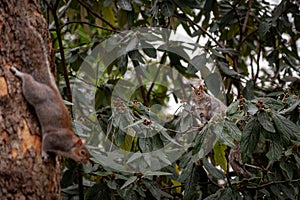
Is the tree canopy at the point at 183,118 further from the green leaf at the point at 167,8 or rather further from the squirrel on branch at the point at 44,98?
the squirrel on branch at the point at 44,98

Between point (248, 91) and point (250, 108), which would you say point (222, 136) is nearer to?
point (250, 108)

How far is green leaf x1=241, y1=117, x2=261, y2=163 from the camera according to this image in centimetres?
133

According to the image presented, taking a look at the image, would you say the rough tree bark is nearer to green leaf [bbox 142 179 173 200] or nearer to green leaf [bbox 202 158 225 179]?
green leaf [bbox 142 179 173 200]

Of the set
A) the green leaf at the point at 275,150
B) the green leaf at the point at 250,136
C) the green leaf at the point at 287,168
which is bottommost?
the green leaf at the point at 287,168

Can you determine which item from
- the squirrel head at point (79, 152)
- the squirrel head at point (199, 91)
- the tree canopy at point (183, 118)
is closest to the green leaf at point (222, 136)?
the tree canopy at point (183, 118)

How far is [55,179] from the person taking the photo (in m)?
1.06

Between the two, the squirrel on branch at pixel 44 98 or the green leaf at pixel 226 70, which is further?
the green leaf at pixel 226 70

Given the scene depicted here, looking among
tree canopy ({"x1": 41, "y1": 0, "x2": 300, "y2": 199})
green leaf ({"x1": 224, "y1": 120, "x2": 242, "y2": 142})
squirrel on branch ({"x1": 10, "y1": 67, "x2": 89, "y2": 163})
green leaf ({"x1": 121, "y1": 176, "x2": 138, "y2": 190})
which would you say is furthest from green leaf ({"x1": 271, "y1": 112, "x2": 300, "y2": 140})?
squirrel on branch ({"x1": 10, "y1": 67, "x2": 89, "y2": 163})

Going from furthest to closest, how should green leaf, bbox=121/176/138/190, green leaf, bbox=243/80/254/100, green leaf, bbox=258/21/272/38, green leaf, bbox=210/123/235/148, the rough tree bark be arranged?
green leaf, bbox=258/21/272/38 → green leaf, bbox=243/80/254/100 → green leaf, bbox=121/176/138/190 → green leaf, bbox=210/123/235/148 → the rough tree bark

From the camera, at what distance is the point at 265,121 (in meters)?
1.29

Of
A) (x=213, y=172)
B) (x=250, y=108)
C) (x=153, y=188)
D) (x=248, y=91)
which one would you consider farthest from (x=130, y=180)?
(x=248, y=91)

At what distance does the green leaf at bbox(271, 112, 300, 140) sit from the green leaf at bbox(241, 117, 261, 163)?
0.06 metres

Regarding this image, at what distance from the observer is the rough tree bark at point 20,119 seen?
97 centimetres

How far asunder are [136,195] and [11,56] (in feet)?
2.08
